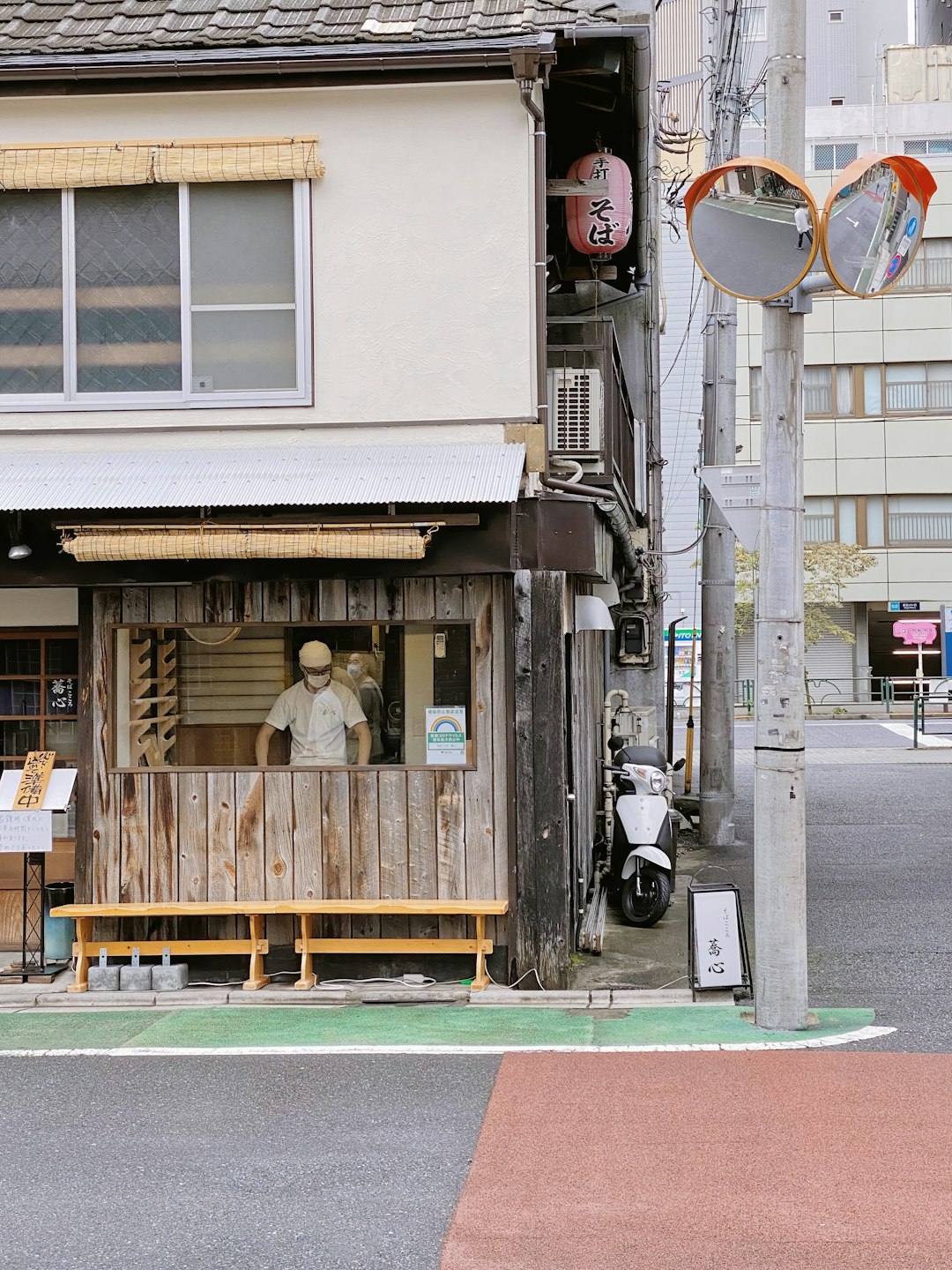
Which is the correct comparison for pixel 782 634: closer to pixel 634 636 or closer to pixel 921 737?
pixel 634 636

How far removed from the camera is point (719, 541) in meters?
15.6

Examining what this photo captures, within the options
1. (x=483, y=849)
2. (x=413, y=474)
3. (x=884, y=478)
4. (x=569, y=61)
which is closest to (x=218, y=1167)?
(x=483, y=849)

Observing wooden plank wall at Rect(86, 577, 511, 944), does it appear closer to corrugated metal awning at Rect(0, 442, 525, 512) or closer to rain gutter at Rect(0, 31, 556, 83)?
corrugated metal awning at Rect(0, 442, 525, 512)

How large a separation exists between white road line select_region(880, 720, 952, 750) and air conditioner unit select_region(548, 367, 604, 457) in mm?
18109

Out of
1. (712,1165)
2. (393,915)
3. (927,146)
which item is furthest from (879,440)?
(712,1165)

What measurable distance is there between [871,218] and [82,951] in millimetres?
6625

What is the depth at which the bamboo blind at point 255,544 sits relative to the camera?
8.04 m

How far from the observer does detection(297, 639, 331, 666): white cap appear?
889 centimetres

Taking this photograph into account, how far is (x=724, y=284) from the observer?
7.21 meters

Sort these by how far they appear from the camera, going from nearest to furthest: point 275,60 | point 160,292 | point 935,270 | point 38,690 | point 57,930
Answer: point 275,60 → point 160,292 → point 57,930 → point 38,690 → point 935,270

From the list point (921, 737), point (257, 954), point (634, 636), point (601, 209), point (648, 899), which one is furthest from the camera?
point (921, 737)

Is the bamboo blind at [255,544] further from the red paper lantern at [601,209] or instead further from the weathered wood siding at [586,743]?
the red paper lantern at [601,209]

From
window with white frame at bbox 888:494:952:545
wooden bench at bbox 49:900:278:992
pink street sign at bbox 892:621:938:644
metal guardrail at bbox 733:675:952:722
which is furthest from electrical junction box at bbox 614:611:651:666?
window with white frame at bbox 888:494:952:545

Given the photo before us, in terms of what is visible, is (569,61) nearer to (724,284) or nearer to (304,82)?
(304,82)
